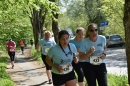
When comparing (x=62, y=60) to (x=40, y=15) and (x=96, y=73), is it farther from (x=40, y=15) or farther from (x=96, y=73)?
(x=40, y=15)

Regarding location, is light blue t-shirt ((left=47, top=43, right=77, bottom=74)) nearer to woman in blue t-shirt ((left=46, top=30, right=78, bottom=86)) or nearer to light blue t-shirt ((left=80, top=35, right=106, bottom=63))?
woman in blue t-shirt ((left=46, top=30, right=78, bottom=86))

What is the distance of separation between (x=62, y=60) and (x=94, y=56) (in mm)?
744

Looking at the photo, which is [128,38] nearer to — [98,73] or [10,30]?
[98,73]

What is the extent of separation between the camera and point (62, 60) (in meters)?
5.39

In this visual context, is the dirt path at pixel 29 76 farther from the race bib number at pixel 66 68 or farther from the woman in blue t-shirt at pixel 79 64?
the race bib number at pixel 66 68

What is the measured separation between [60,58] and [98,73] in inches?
35.8

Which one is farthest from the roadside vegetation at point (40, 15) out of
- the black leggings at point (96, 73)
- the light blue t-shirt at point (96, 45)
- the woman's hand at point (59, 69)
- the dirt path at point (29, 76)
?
the dirt path at point (29, 76)

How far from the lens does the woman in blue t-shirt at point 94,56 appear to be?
5.69 meters

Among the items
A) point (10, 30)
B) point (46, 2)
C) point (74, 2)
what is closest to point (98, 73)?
point (46, 2)

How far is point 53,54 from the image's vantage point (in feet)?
17.9

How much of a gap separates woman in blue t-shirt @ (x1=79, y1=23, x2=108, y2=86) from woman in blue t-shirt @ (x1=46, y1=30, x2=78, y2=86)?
336 millimetres

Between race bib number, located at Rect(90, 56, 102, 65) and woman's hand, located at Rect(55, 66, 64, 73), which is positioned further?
race bib number, located at Rect(90, 56, 102, 65)

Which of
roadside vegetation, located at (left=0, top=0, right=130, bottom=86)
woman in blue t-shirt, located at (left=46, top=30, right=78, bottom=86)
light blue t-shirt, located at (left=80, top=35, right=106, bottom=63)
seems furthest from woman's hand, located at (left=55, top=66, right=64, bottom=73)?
roadside vegetation, located at (left=0, top=0, right=130, bottom=86)

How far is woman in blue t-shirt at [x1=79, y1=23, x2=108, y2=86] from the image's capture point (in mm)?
5691
